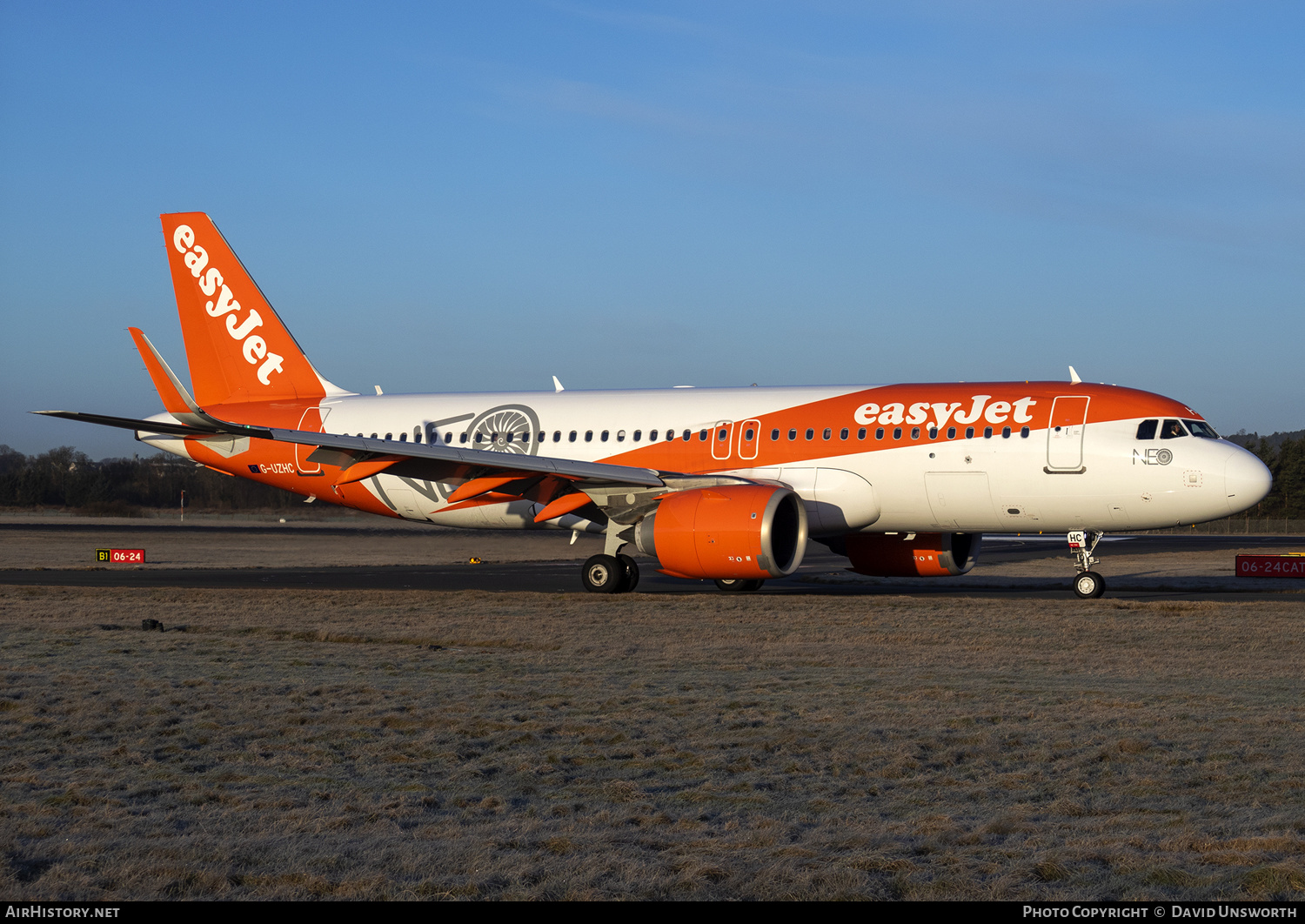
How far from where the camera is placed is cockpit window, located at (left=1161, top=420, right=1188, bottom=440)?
18984 millimetres

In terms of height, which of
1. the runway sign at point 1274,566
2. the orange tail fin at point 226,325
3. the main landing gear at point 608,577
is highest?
the orange tail fin at point 226,325

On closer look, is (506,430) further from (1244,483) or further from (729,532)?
(1244,483)

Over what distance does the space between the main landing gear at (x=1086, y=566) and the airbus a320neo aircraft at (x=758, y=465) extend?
0.13 ft

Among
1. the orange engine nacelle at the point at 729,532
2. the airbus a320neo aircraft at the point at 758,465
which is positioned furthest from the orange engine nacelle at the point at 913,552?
the orange engine nacelle at the point at 729,532

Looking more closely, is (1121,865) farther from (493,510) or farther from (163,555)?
(163,555)

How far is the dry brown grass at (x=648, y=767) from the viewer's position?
4844mm

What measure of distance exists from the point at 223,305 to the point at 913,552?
50.3 feet

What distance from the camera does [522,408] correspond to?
Answer: 78.7 feet

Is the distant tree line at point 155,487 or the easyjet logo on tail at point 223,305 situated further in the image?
the distant tree line at point 155,487

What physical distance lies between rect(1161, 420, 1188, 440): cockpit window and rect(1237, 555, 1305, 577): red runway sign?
8482mm

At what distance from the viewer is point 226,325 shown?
2572 cm

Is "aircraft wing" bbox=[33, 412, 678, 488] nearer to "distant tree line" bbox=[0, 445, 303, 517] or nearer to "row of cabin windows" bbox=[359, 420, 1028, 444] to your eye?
"row of cabin windows" bbox=[359, 420, 1028, 444]

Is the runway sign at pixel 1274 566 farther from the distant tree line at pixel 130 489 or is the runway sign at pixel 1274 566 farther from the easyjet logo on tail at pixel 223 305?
the distant tree line at pixel 130 489

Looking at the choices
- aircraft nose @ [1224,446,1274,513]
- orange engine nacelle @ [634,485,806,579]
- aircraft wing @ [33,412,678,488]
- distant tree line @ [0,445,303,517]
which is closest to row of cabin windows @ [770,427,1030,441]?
orange engine nacelle @ [634,485,806,579]
